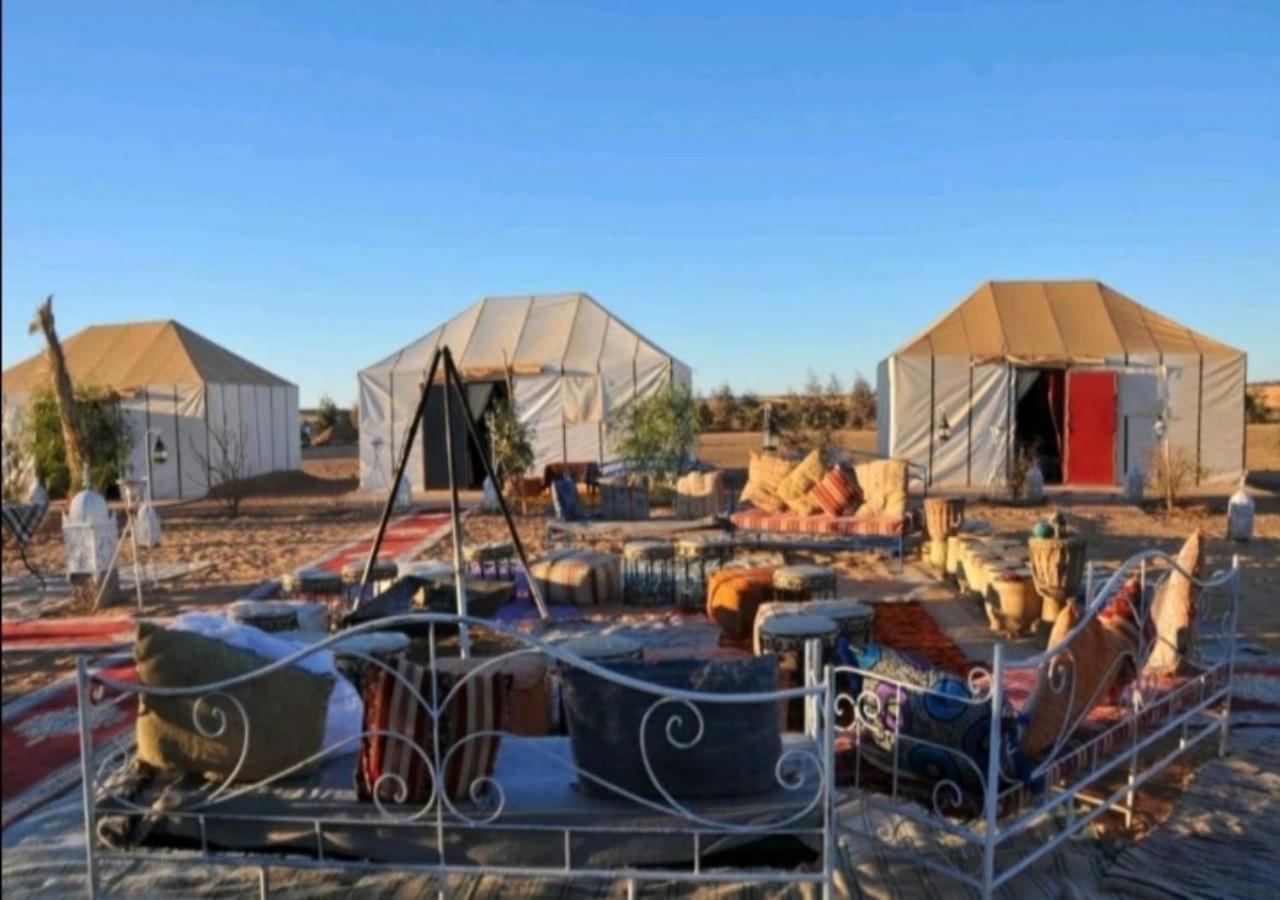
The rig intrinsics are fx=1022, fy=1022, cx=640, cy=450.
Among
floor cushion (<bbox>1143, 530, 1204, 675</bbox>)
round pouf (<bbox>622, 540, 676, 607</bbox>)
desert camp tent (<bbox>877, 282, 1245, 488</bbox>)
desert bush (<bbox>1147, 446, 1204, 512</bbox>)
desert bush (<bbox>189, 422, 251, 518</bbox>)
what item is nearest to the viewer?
floor cushion (<bbox>1143, 530, 1204, 675</bbox>)

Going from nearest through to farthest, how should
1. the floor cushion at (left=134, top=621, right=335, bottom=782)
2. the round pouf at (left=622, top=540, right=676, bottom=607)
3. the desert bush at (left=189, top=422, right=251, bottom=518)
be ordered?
the floor cushion at (left=134, top=621, right=335, bottom=782)
the round pouf at (left=622, top=540, right=676, bottom=607)
the desert bush at (left=189, top=422, right=251, bottom=518)

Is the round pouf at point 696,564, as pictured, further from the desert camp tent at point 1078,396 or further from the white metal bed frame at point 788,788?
the desert camp tent at point 1078,396

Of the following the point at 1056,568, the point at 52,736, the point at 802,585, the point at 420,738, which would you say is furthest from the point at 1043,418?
the point at 420,738

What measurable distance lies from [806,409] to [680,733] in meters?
33.5

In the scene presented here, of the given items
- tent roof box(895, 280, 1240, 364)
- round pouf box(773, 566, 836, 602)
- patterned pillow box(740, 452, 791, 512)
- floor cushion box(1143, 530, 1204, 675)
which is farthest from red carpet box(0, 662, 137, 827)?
tent roof box(895, 280, 1240, 364)

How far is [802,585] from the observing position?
24.4 feet

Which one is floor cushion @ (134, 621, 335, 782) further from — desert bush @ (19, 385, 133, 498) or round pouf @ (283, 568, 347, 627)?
desert bush @ (19, 385, 133, 498)

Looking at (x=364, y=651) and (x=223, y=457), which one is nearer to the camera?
(x=364, y=651)

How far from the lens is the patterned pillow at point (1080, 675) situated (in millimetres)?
3553

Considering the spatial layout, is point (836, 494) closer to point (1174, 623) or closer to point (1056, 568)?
point (1056, 568)

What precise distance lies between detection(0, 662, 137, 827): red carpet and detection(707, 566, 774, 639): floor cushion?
401 cm

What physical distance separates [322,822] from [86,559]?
7.34 m

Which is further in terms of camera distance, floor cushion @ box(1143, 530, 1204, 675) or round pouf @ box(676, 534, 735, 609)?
round pouf @ box(676, 534, 735, 609)

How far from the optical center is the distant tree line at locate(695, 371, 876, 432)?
115 ft
